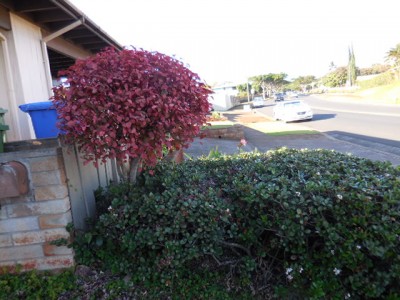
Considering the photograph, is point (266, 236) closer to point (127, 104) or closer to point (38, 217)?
point (127, 104)

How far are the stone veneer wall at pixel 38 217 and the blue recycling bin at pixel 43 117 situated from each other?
515 mm

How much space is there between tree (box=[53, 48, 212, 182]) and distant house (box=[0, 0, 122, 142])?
6.28ft

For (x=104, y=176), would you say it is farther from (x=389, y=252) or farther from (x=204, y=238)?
(x=389, y=252)

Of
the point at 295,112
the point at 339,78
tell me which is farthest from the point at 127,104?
the point at 339,78

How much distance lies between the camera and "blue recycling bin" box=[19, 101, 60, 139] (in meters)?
3.10

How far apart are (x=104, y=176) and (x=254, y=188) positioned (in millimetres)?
1996

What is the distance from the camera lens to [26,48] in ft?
14.8

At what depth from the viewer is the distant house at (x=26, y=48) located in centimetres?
416

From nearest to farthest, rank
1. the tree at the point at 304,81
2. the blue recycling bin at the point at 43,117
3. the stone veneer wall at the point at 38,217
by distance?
the stone veneer wall at the point at 38,217 → the blue recycling bin at the point at 43,117 → the tree at the point at 304,81

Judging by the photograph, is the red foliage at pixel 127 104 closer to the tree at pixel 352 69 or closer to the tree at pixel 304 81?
the tree at pixel 352 69

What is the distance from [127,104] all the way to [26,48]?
9.74 ft

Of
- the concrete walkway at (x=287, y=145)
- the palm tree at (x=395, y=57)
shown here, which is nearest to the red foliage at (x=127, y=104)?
the concrete walkway at (x=287, y=145)

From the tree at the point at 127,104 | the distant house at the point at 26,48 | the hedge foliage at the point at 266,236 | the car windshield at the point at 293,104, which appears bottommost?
the hedge foliage at the point at 266,236

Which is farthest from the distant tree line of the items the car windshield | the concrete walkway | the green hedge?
the concrete walkway
